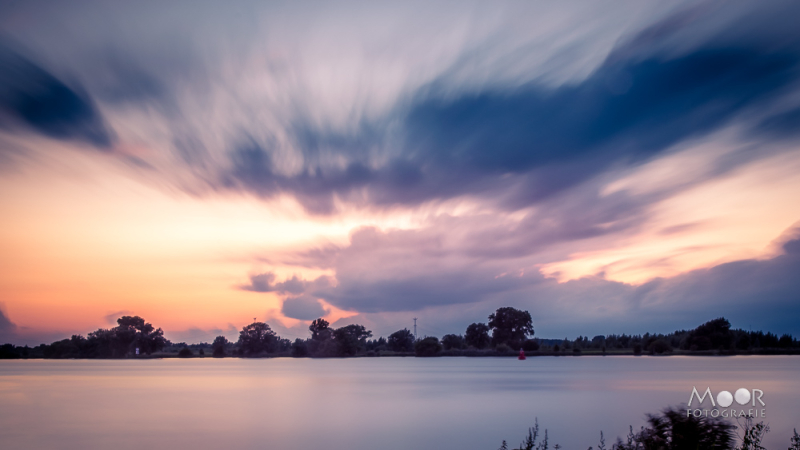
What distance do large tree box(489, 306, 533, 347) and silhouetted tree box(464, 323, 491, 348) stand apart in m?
3.23

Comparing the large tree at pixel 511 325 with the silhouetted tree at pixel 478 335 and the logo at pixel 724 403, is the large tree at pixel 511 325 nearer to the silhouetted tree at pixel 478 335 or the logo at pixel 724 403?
the silhouetted tree at pixel 478 335

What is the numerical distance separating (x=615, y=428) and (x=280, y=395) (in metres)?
28.9

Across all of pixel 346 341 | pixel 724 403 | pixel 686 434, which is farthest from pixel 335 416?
pixel 346 341

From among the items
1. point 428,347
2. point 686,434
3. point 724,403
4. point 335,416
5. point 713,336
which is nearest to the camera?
point 686,434

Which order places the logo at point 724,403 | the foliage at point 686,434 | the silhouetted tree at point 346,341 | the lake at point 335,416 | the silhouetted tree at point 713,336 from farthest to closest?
the silhouetted tree at point 346,341
the silhouetted tree at point 713,336
the lake at point 335,416
the logo at point 724,403
the foliage at point 686,434

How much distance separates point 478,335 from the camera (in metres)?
168

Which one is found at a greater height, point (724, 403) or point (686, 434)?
point (724, 403)

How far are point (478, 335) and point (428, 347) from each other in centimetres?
1588

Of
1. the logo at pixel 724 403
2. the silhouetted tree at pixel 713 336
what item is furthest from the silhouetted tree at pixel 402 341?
the logo at pixel 724 403

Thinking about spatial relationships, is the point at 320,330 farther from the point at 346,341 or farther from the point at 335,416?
the point at 335,416

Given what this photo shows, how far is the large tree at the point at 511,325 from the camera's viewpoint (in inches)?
6442

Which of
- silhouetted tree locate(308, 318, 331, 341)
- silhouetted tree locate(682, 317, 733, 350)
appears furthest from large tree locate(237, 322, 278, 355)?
silhouetted tree locate(682, 317, 733, 350)

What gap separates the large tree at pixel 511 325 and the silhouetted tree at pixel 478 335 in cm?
323

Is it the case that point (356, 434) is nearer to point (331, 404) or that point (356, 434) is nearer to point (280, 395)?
point (331, 404)
